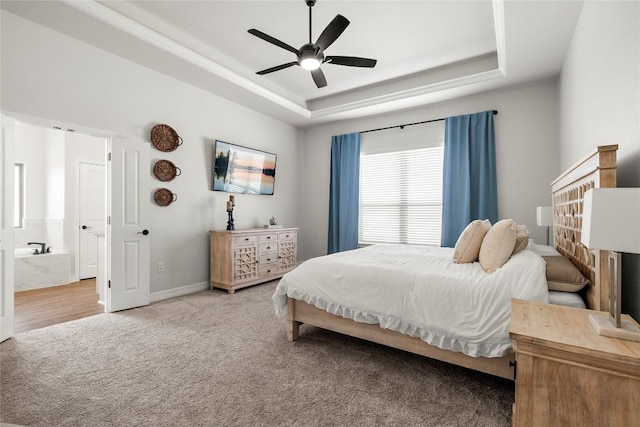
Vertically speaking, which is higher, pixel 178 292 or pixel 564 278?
pixel 564 278

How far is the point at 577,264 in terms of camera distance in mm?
1996

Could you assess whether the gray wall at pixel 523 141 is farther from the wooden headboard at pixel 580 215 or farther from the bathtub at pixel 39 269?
the bathtub at pixel 39 269

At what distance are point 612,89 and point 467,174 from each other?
250cm

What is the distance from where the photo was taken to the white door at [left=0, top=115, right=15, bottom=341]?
8.37 ft

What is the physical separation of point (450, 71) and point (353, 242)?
3042 millimetres

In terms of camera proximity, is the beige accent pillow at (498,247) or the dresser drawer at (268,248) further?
the dresser drawer at (268,248)

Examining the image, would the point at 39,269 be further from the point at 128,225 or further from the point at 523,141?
the point at 523,141

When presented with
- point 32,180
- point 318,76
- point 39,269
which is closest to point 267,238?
point 318,76

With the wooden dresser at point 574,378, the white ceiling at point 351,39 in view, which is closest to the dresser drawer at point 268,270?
the white ceiling at point 351,39

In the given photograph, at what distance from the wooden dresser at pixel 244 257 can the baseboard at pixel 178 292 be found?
15 cm

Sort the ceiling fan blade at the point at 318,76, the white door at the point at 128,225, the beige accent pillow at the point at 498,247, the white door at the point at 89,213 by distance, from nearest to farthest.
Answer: the beige accent pillow at the point at 498,247, the ceiling fan blade at the point at 318,76, the white door at the point at 128,225, the white door at the point at 89,213

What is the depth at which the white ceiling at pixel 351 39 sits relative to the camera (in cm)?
271

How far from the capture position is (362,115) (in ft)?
17.0

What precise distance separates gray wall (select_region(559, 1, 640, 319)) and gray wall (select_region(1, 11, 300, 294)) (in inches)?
166
